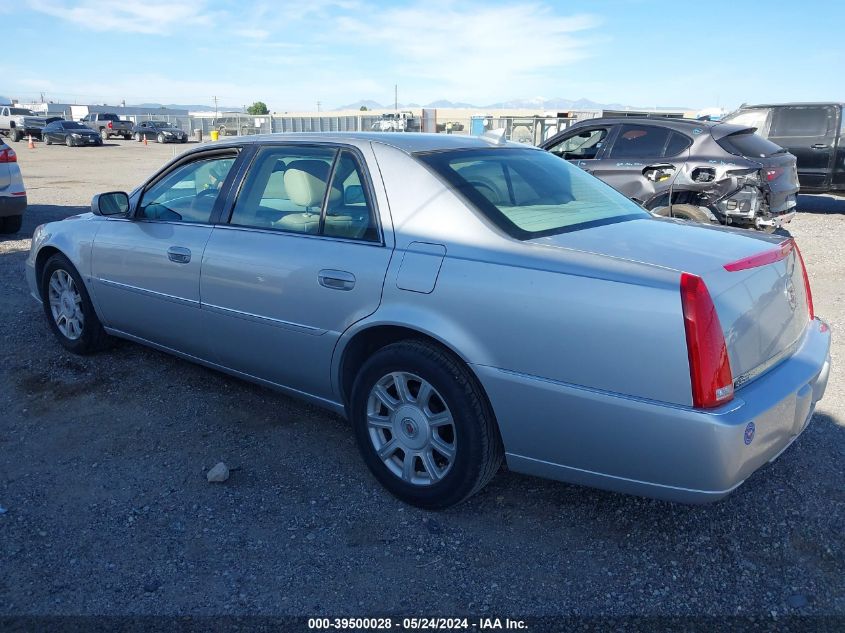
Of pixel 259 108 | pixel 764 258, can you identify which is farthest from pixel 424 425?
pixel 259 108

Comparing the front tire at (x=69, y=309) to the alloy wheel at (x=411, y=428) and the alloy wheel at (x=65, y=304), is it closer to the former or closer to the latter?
the alloy wheel at (x=65, y=304)

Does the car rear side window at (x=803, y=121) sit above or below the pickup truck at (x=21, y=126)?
above

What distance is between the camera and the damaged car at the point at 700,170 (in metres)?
7.76

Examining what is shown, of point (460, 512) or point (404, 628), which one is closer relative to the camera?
point (404, 628)

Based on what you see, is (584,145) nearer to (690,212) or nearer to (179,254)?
(690,212)

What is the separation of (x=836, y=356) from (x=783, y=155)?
4.35 metres

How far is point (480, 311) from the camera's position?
2.75 metres

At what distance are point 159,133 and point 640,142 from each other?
41.0 m

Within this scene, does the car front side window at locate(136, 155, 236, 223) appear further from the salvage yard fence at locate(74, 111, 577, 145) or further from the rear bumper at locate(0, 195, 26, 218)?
the rear bumper at locate(0, 195, 26, 218)

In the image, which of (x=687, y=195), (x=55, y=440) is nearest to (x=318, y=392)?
(x=55, y=440)

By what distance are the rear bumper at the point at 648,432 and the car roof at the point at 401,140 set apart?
1.26m

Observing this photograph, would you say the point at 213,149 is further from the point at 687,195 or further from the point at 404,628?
the point at 687,195

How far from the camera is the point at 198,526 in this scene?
307cm

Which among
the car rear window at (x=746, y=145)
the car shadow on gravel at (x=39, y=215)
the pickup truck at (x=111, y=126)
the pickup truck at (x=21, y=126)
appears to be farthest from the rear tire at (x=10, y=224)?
the pickup truck at (x=111, y=126)
